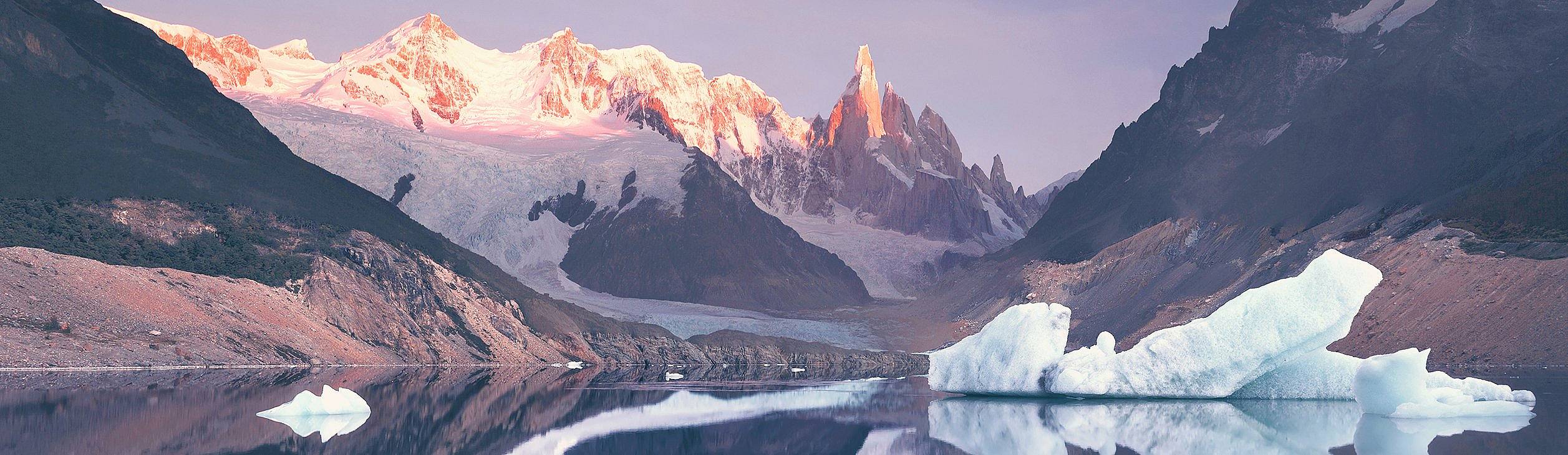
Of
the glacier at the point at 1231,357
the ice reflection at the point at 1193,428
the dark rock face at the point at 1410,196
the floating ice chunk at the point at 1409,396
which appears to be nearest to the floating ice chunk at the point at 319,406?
the ice reflection at the point at 1193,428

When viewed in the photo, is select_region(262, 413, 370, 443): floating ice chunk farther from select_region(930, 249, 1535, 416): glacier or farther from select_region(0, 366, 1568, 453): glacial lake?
select_region(930, 249, 1535, 416): glacier

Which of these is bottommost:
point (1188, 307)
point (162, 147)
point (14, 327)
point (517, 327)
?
point (1188, 307)

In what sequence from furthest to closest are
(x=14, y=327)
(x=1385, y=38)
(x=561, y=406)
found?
1. (x=1385, y=38)
2. (x=14, y=327)
3. (x=561, y=406)

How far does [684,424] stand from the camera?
46.3 meters

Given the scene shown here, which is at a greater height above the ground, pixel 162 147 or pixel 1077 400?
pixel 162 147

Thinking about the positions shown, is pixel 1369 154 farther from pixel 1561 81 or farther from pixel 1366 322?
pixel 1366 322

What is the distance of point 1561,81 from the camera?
15938cm

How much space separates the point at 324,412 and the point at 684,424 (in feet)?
37.8

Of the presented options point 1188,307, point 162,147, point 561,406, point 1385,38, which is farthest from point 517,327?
point 1385,38

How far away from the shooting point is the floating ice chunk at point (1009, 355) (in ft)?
188

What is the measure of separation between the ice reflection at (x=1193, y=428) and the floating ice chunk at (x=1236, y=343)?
841 millimetres

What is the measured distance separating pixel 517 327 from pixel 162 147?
3697 centimetres

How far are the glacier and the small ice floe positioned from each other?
26.7 meters

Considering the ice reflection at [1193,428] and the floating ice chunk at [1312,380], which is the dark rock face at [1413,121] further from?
the ice reflection at [1193,428]
